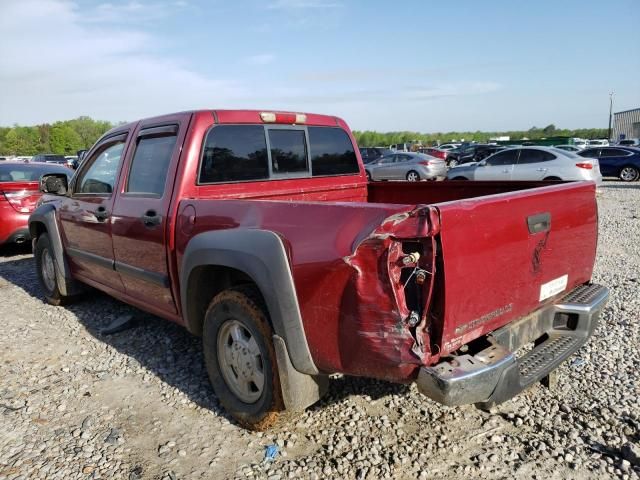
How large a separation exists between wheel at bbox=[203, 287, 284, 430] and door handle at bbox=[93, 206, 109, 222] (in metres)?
1.56

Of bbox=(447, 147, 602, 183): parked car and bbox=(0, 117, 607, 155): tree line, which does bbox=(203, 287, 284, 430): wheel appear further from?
bbox=(0, 117, 607, 155): tree line

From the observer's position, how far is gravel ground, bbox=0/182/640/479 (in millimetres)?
2678

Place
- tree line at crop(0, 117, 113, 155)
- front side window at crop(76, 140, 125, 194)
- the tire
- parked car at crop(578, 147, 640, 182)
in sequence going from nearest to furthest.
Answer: front side window at crop(76, 140, 125, 194) < parked car at crop(578, 147, 640, 182) < the tire < tree line at crop(0, 117, 113, 155)

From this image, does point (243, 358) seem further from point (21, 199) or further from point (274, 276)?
point (21, 199)

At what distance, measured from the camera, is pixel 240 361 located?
303cm

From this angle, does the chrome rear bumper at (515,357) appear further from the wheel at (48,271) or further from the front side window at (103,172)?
the wheel at (48,271)

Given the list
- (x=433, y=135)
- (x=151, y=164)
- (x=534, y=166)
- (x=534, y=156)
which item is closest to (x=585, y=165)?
(x=534, y=166)

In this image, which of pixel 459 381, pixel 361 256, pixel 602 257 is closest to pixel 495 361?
pixel 459 381

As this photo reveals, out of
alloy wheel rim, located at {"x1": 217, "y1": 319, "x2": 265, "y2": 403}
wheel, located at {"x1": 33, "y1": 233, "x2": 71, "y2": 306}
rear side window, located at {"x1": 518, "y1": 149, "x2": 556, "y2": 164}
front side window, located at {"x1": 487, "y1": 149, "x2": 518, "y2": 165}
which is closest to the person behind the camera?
alloy wheel rim, located at {"x1": 217, "y1": 319, "x2": 265, "y2": 403}

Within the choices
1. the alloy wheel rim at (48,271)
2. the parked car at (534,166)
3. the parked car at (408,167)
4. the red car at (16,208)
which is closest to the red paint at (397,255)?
the alloy wheel rim at (48,271)

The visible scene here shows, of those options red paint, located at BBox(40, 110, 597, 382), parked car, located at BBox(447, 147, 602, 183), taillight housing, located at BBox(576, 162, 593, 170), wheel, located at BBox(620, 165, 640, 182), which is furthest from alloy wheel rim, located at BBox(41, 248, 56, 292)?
wheel, located at BBox(620, 165, 640, 182)

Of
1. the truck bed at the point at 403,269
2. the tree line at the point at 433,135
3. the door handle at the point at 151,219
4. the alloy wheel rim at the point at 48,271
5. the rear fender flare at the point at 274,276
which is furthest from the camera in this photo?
the tree line at the point at 433,135

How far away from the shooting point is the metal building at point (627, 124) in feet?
218

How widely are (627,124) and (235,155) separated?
81834 mm
